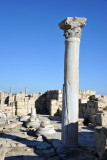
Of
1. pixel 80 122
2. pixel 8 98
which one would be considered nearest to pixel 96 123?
pixel 80 122

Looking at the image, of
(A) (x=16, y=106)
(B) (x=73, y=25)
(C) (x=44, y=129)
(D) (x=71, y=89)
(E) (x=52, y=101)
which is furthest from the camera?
(A) (x=16, y=106)

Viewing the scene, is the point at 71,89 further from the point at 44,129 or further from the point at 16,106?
the point at 16,106

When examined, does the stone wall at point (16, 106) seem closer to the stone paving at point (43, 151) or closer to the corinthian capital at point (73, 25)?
the stone paving at point (43, 151)

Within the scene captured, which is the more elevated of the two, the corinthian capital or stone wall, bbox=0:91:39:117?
the corinthian capital

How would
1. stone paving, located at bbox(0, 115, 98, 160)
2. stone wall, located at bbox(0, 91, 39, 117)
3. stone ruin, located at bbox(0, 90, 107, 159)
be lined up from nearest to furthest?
stone paving, located at bbox(0, 115, 98, 160)
stone ruin, located at bbox(0, 90, 107, 159)
stone wall, located at bbox(0, 91, 39, 117)

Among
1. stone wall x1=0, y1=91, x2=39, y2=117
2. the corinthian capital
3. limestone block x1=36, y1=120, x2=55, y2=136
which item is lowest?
limestone block x1=36, y1=120, x2=55, y2=136

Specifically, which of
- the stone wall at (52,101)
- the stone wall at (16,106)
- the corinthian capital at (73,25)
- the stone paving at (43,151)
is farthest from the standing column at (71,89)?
the stone wall at (16,106)

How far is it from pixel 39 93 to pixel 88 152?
15484 millimetres

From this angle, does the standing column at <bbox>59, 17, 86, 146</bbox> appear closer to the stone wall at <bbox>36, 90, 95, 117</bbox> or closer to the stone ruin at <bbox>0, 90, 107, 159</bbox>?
the stone ruin at <bbox>0, 90, 107, 159</bbox>

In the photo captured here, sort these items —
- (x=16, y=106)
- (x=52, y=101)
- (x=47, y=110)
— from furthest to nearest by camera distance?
1. (x=47, y=110)
2. (x=16, y=106)
3. (x=52, y=101)

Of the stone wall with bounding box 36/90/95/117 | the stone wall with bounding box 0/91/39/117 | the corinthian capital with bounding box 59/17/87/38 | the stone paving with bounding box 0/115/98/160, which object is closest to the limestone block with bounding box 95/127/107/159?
the stone paving with bounding box 0/115/98/160

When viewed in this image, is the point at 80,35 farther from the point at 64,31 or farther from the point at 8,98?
the point at 8,98

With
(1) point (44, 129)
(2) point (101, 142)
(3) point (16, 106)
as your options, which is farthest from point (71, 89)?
(3) point (16, 106)

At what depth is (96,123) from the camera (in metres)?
9.46
